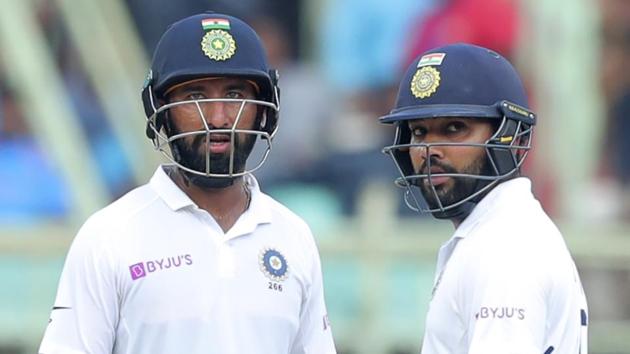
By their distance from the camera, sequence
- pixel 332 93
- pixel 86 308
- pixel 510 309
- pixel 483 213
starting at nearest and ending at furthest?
pixel 510 309, pixel 86 308, pixel 483 213, pixel 332 93

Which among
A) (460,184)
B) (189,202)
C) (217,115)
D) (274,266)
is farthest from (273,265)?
(460,184)

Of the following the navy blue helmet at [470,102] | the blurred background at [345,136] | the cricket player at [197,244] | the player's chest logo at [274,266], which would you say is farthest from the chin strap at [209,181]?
the blurred background at [345,136]

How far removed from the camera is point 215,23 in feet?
16.9

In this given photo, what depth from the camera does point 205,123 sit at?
198 inches

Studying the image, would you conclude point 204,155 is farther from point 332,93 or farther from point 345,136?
point 332,93

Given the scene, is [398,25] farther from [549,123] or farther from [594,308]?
[594,308]

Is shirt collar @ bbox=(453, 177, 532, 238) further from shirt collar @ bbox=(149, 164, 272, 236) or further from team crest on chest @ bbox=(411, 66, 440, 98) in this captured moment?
shirt collar @ bbox=(149, 164, 272, 236)

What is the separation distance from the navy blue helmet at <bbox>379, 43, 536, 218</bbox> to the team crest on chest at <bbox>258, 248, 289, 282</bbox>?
45 cm

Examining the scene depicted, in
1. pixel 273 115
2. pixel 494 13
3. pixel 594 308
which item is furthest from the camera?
pixel 494 13

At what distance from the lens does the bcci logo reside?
505 centimetres

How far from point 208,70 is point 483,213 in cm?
89

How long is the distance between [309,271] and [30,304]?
4.23m

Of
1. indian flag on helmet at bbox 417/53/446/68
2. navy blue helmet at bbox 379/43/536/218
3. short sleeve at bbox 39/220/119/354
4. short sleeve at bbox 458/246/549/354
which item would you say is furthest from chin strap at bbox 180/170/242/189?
short sleeve at bbox 458/246/549/354

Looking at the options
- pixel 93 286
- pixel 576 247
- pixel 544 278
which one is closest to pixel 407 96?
pixel 544 278
